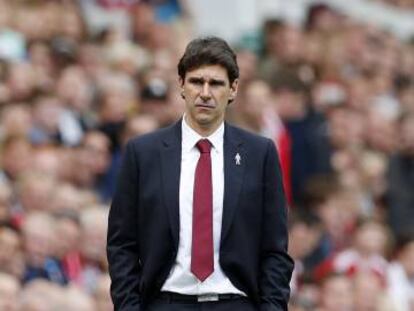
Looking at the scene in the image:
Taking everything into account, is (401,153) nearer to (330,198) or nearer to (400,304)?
(330,198)

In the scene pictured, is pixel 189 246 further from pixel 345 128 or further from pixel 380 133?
pixel 380 133

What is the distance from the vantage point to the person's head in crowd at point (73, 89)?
16.2 m

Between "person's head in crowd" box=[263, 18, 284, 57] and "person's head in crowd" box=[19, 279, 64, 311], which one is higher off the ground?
"person's head in crowd" box=[263, 18, 284, 57]

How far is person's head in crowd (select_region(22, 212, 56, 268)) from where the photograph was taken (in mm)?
13555

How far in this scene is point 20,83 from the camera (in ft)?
51.9

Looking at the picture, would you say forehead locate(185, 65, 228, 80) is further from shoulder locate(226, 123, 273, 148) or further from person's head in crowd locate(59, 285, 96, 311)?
person's head in crowd locate(59, 285, 96, 311)

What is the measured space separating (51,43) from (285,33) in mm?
3587

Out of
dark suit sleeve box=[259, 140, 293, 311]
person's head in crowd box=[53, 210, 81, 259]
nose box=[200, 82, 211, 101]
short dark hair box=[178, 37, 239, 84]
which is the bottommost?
dark suit sleeve box=[259, 140, 293, 311]

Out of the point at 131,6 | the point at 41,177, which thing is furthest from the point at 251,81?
the point at 41,177

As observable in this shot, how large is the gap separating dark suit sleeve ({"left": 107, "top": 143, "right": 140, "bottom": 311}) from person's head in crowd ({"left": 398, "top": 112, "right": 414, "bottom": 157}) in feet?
30.9

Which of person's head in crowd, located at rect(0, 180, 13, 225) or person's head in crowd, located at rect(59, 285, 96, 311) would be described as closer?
person's head in crowd, located at rect(59, 285, 96, 311)

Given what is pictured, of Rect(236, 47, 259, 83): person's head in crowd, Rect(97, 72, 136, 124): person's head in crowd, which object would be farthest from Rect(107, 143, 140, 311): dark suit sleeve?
A: Rect(236, 47, 259, 83): person's head in crowd

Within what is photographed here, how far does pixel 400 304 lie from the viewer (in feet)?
52.5

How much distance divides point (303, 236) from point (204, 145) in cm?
732
